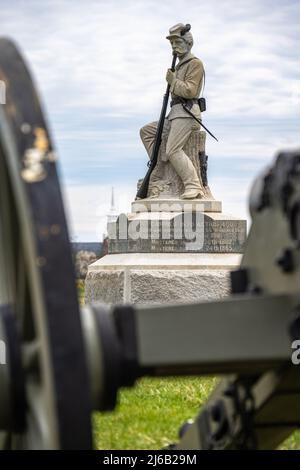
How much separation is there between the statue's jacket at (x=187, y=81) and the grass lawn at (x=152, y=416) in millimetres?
5766

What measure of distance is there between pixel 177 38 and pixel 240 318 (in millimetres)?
10741

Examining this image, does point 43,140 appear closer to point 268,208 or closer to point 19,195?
point 19,195

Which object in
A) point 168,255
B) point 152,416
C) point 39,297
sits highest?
point 168,255

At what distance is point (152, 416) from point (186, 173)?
7383 millimetres

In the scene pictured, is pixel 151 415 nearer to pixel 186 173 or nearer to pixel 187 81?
pixel 186 173

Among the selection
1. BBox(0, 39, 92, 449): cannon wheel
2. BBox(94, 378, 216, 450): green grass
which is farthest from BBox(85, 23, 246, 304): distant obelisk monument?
BBox(0, 39, 92, 449): cannon wheel

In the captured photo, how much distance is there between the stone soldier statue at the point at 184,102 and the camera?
11.9 meters

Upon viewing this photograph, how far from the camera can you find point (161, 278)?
34.7 feet

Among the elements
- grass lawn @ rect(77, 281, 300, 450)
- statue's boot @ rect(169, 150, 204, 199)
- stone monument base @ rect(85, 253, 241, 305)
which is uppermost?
statue's boot @ rect(169, 150, 204, 199)

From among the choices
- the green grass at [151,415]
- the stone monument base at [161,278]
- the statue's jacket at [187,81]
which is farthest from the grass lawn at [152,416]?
the statue's jacket at [187,81]

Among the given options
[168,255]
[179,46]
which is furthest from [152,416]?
[179,46]

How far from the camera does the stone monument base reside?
10.6 metres

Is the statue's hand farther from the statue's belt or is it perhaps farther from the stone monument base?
the stone monument base

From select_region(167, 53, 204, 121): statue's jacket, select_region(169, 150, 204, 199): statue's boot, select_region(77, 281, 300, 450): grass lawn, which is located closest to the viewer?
select_region(77, 281, 300, 450): grass lawn
